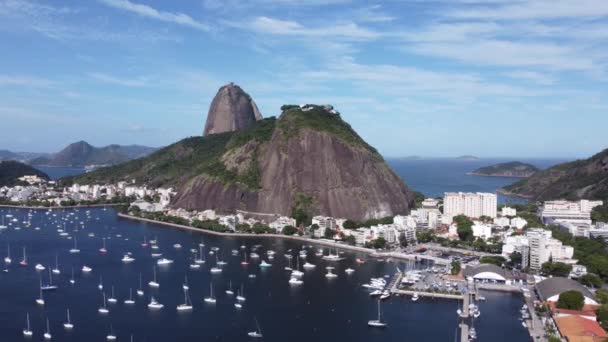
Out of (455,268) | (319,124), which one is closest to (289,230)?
(319,124)

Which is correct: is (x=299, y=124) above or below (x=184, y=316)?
above

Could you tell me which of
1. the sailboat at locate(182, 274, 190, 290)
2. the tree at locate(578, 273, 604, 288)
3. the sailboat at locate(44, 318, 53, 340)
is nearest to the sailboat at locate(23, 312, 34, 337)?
the sailboat at locate(44, 318, 53, 340)

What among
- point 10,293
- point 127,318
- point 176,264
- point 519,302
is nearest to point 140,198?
point 176,264

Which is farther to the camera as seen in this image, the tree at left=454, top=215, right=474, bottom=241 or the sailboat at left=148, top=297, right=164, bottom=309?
the tree at left=454, top=215, right=474, bottom=241

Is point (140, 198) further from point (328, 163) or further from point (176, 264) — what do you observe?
point (176, 264)

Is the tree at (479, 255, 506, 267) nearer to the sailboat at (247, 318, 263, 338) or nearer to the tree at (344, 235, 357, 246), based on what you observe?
the tree at (344, 235, 357, 246)

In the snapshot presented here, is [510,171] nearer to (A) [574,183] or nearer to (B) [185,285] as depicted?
(A) [574,183]
